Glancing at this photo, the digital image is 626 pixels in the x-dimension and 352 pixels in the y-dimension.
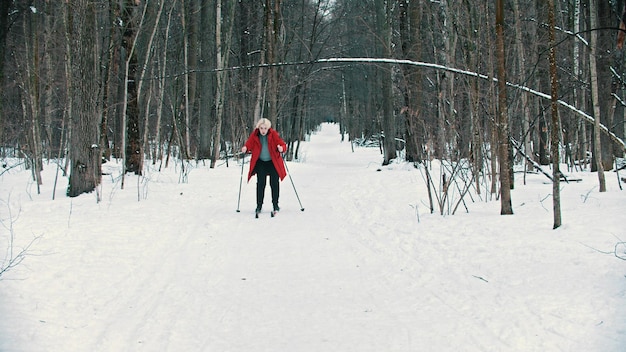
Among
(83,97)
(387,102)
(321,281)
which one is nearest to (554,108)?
(321,281)

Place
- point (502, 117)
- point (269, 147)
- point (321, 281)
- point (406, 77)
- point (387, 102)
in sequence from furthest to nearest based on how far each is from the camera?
point (387, 102) → point (406, 77) → point (269, 147) → point (502, 117) → point (321, 281)

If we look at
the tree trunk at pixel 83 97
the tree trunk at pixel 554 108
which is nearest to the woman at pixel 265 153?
the tree trunk at pixel 83 97

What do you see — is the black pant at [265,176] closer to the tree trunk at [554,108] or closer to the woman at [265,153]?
A: the woman at [265,153]

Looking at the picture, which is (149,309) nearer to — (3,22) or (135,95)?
(3,22)

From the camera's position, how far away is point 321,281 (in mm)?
4684

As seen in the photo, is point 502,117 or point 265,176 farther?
point 265,176

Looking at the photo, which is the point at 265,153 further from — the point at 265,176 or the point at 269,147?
the point at 265,176

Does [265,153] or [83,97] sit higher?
[83,97]

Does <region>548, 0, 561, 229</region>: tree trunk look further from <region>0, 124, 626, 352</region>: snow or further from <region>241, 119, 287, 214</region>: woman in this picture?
<region>241, 119, 287, 214</region>: woman

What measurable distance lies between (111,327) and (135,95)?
1013 centimetres

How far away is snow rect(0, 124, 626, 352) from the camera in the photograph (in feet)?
10.7

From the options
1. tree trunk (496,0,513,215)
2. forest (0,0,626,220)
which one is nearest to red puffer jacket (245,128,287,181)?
forest (0,0,626,220)

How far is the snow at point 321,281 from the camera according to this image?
327 centimetres

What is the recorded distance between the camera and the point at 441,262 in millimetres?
4945
